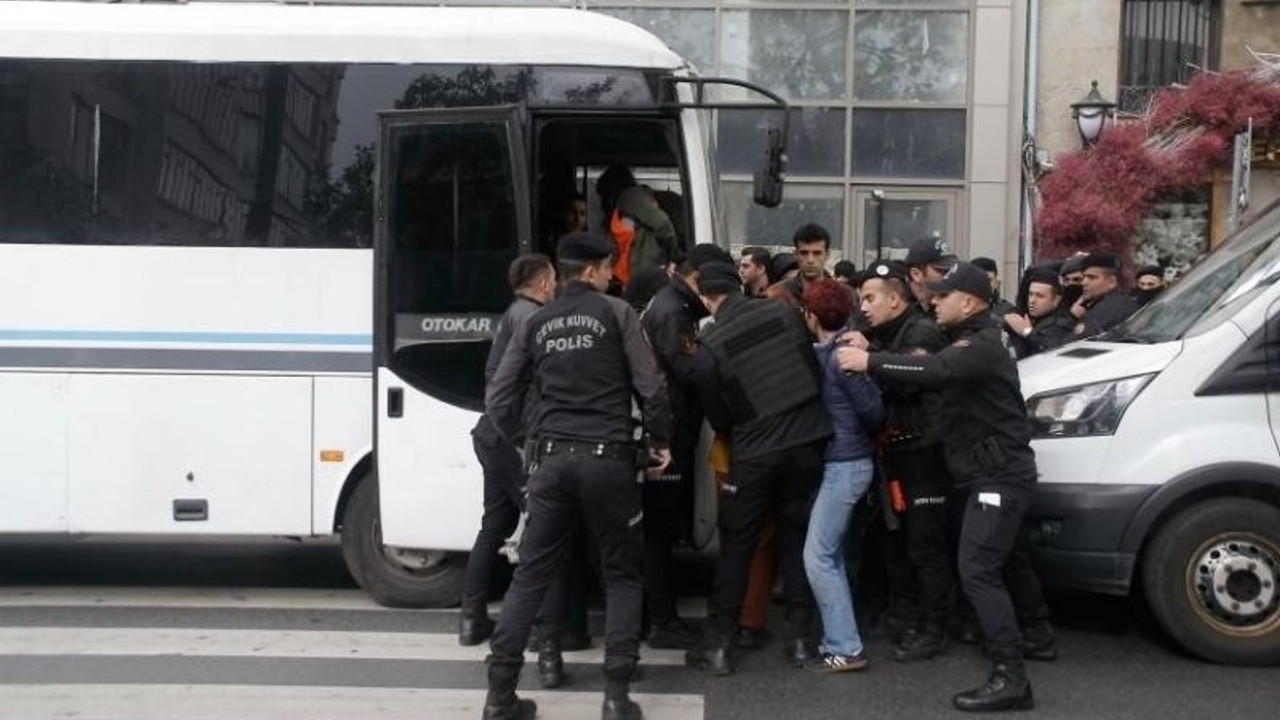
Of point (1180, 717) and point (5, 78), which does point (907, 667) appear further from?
point (5, 78)

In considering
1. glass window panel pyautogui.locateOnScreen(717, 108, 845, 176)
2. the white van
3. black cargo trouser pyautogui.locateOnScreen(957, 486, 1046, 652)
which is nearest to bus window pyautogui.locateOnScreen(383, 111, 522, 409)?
black cargo trouser pyautogui.locateOnScreen(957, 486, 1046, 652)

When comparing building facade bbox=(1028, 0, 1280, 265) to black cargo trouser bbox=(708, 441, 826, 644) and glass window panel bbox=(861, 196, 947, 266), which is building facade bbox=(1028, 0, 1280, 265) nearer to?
glass window panel bbox=(861, 196, 947, 266)

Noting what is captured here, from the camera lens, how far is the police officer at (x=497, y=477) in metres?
7.09

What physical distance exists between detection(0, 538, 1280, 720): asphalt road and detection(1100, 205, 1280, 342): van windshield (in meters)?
1.52

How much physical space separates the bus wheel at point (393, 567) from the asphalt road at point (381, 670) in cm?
12

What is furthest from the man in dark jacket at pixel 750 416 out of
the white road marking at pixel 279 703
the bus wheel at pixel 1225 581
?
the bus wheel at pixel 1225 581

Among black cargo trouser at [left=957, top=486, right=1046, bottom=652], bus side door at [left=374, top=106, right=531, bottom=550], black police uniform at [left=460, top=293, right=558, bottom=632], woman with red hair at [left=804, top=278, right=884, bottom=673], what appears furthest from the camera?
bus side door at [left=374, top=106, right=531, bottom=550]

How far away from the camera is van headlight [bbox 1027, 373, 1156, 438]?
721 cm

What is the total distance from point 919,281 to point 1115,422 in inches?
66.4

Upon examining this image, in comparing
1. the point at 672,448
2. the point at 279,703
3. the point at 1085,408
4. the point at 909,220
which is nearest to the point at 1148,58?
the point at 909,220

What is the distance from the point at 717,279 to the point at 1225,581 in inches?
107

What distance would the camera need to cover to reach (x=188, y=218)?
8312 millimetres

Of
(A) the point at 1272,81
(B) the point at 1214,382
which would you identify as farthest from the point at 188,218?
(A) the point at 1272,81

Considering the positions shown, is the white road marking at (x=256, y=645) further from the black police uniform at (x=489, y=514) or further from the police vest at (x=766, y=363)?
the police vest at (x=766, y=363)
